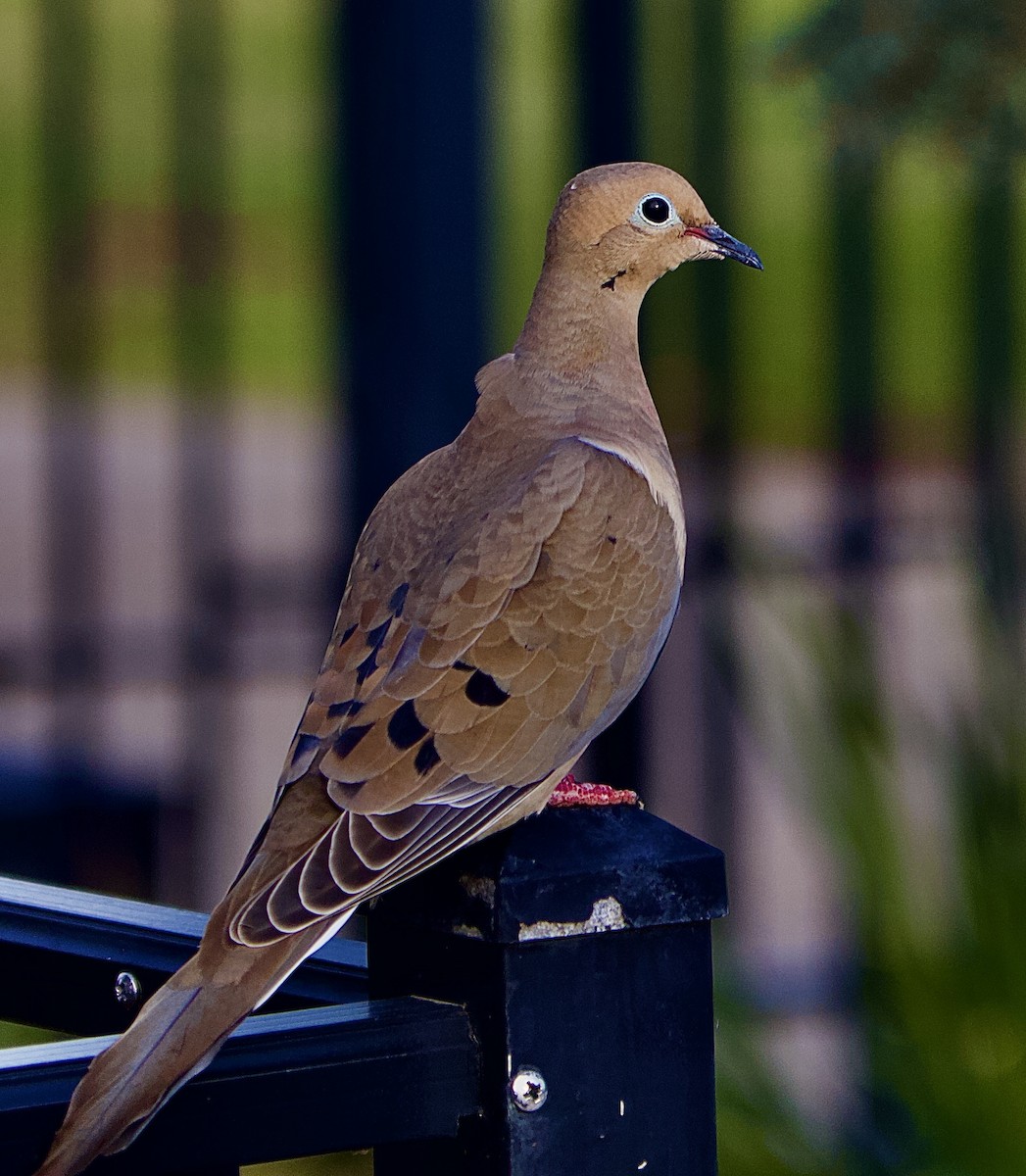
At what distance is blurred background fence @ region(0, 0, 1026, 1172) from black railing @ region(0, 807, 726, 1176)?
154cm

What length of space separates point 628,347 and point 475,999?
1108 millimetres

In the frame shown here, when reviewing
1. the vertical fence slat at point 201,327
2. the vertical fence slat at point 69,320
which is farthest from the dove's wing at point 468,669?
the vertical fence slat at point 69,320

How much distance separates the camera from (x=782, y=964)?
18.4 ft

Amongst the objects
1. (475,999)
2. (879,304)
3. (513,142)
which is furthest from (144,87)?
(475,999)

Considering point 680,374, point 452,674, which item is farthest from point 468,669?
point 680,374

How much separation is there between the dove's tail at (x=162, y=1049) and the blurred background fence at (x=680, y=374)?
5.37 ft

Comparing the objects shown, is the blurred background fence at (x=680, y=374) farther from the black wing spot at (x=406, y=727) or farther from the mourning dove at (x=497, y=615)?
the black wing spot at (x=406, y=727)

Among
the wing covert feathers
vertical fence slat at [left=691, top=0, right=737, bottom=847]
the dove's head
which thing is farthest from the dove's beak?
vertical fence slat at [left=691, top=0, right=737, bottom=847]

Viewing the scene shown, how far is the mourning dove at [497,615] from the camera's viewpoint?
1.66 metres

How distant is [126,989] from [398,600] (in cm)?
50

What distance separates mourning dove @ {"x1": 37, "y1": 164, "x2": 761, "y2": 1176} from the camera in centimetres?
166

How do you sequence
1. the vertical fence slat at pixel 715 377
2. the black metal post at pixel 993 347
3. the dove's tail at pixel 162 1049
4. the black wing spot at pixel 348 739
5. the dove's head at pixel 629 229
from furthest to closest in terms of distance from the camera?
the vertical fence slat at pixel 715 377
the black metal post at pixel 993 347
the dove's head at pixel 629 229
the black wing spot at pixel 348 739
the dove's tail at pixel 162 1049

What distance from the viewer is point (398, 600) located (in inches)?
78.2

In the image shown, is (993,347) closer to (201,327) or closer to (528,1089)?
(201,327)
